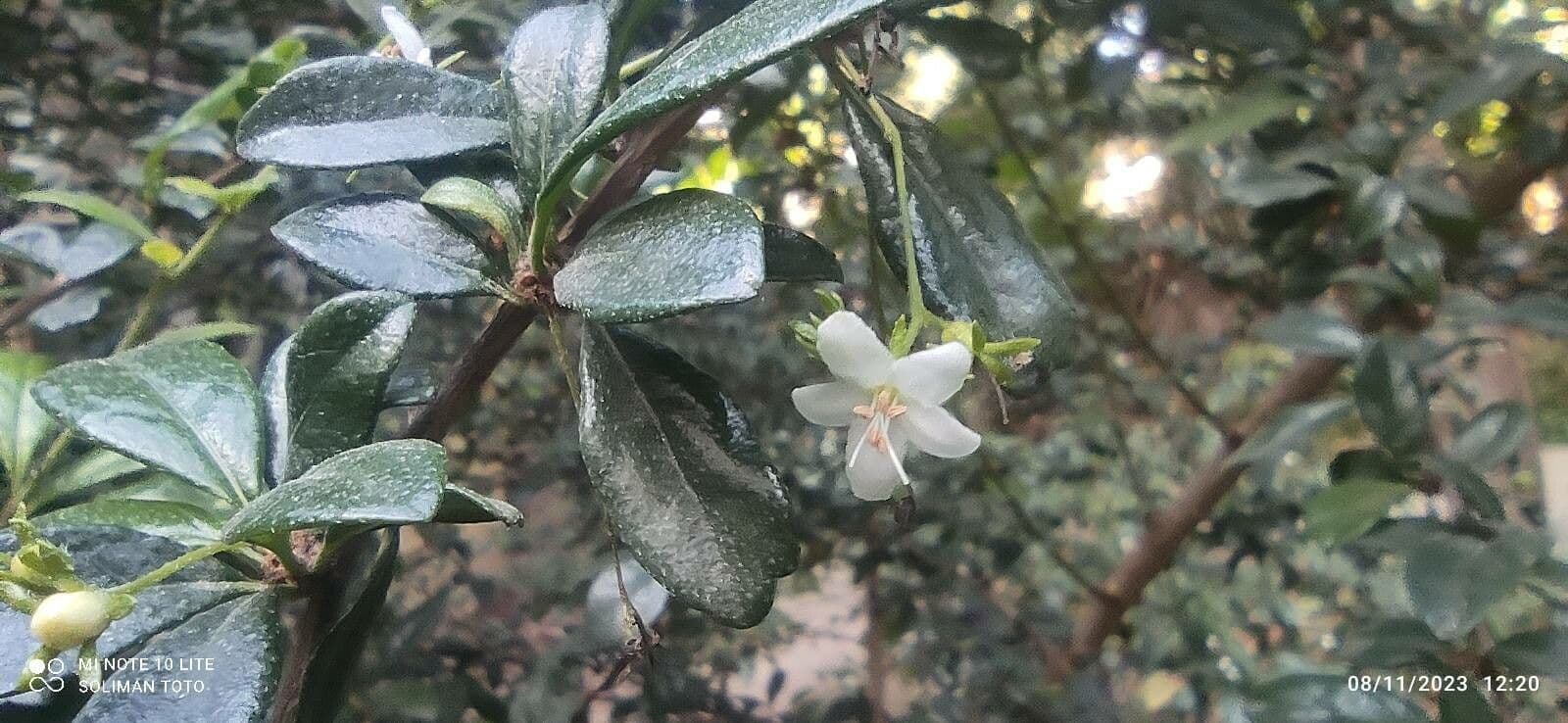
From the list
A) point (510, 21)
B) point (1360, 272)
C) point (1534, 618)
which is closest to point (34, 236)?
point (510, 21)

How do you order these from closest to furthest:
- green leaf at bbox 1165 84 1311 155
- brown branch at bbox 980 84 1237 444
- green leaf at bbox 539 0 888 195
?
green leaf at bbox 539 0 888 195 < green leaf at bbox 1165 84 1311 155 < brown branch at bbox 980 84 1237 444

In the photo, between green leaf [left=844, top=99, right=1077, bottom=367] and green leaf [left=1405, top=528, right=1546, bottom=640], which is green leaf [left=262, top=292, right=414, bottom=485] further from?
green leaf [left=1405, top=528, right=1546, bottom=640]

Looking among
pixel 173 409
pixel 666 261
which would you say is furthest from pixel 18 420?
pixel 666 261

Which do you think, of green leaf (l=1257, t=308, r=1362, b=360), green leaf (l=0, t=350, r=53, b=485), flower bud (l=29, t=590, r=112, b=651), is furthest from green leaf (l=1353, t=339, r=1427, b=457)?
green leaf (l=0, t=350, r=53, b=485)

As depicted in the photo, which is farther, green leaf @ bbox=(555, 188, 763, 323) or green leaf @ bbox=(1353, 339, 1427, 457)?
green leaf @ bbox=(1353, 339, 1427, 457)

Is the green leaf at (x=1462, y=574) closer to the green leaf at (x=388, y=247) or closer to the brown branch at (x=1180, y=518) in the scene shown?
the brown branch at (x=1180, y=518)

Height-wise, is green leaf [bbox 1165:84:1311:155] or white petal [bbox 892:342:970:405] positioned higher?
white petal [bbox 892:342:970:405]

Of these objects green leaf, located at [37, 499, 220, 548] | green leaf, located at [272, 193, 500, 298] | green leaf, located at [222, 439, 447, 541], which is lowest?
green leaf, located at [37, 499, 220, 548]
